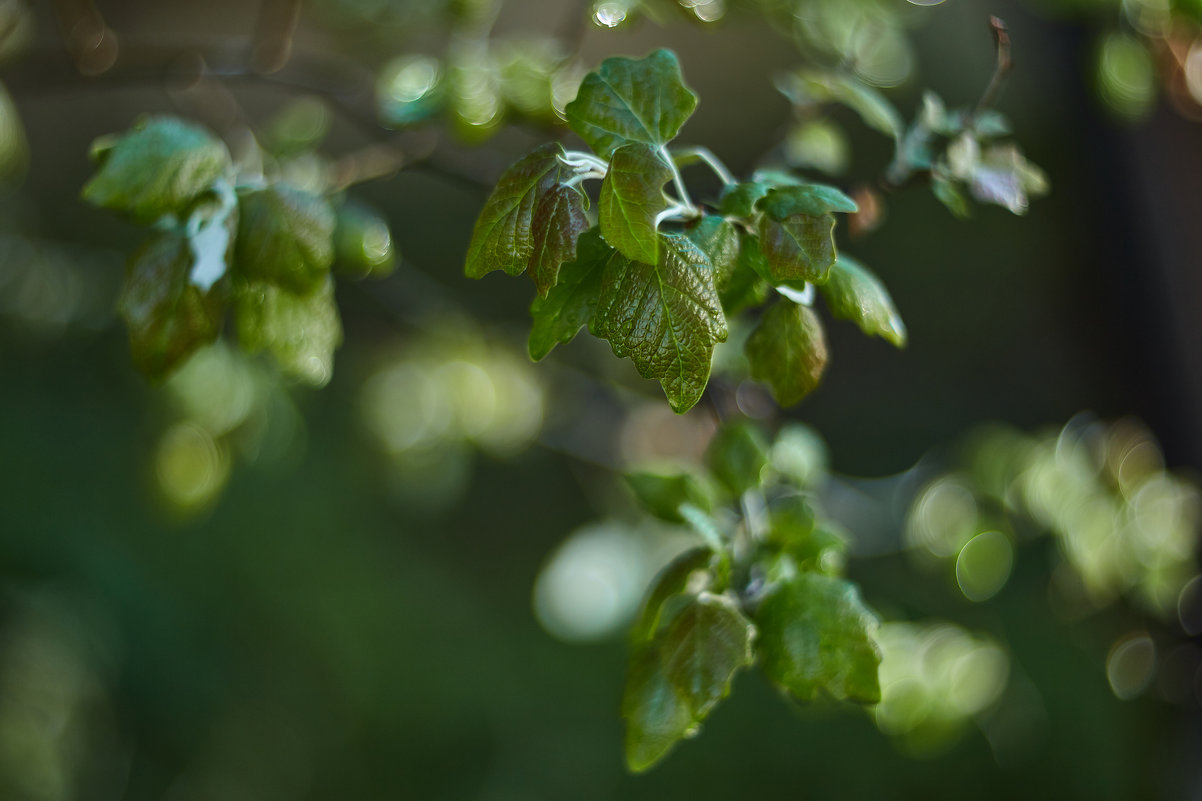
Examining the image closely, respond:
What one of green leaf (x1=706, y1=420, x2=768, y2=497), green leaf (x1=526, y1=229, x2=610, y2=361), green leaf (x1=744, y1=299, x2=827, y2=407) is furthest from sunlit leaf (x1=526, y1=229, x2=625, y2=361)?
green leaf (x1=706, y1=420, x2=768, y2=497)

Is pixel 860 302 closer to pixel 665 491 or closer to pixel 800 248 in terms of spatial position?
pixel 800 248

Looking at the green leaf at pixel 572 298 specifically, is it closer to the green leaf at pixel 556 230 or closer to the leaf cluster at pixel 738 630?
the green leaf at pixel 556 230

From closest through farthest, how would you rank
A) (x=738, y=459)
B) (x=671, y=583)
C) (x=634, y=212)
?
1. (x=634, y=212)
2. (x=671, y=583)
3. (x=738, y=459)

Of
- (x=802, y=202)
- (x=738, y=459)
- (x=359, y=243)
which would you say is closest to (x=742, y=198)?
(x=802, y=202)

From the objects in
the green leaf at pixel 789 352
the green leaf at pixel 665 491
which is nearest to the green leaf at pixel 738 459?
the green leaf at pixel 665 491

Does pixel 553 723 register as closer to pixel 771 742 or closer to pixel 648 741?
pixel 771 742
